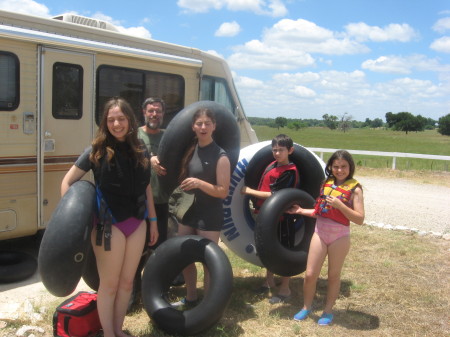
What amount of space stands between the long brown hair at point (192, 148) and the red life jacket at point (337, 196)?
111cm

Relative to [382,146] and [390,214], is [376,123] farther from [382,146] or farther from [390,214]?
[390,214]

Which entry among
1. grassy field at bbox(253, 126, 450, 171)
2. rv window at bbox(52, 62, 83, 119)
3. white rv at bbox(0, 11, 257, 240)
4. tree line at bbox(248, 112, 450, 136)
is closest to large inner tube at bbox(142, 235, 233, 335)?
white rv at bbox(0, 11, 257, 240)

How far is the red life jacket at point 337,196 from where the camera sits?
3.68m

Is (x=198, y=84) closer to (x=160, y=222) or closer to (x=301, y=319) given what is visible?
(x=160, y=222)

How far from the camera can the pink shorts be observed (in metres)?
3.73

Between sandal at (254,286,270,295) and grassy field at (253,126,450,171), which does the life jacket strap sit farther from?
grassy field at (253,126,450,171)

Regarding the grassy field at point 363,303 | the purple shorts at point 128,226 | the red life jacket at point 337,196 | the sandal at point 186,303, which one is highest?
the red life jacket at point 337,196

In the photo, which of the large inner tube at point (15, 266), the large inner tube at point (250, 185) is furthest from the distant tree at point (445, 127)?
the large inner tube at point (15, 266)

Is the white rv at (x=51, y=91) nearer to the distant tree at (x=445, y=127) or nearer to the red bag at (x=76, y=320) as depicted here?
the red bag at (x=76, y=320)

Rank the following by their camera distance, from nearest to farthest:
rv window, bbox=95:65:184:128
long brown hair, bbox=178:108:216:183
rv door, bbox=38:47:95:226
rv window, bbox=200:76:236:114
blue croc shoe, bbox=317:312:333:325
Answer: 1. long brown hair, bbox=178:108:216:183
2. blue croc shoe, bbox=317:312:333:325
3. rv door, bbox=38:47:95:226
4. rv window, bbox=95:65:184:128
5. rv window, bbox=200:76:236:114

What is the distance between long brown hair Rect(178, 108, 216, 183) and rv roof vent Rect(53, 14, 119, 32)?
9.35 ft

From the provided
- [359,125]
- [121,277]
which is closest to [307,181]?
[121,277]

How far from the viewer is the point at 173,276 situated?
364 centimetres

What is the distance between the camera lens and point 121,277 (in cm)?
313
